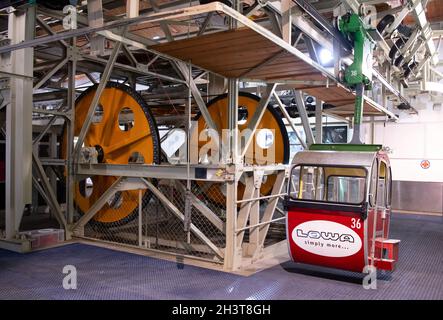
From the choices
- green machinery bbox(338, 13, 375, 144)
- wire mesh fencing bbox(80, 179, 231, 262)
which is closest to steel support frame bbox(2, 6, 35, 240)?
wire mesh fencing bbox(80, 179, 231, 262)

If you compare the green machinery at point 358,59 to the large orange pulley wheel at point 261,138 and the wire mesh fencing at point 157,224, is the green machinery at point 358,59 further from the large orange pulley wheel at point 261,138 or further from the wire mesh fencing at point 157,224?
the wire mesh fencing at point 157,224

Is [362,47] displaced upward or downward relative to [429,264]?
upward

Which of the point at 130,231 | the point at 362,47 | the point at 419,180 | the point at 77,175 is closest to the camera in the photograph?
the point at 362,47

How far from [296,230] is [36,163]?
4.62 m

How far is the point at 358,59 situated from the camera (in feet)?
20.4

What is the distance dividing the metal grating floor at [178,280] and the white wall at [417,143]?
19.1ft

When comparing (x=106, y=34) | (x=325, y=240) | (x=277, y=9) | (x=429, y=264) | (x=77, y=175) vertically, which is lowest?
(x=429, y=264)

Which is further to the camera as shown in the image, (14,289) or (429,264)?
(429,264)

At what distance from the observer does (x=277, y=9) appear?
4637 mm

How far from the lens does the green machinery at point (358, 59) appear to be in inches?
232

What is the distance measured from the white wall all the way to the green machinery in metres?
5.97
